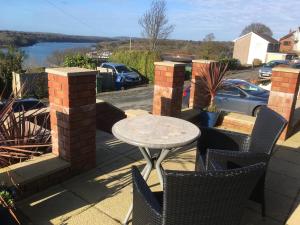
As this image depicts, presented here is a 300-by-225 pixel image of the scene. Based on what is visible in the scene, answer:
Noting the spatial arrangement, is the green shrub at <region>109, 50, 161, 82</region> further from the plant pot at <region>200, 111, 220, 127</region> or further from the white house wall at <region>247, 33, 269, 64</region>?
the white house wall at <region>247, 33, 269, 64</region>

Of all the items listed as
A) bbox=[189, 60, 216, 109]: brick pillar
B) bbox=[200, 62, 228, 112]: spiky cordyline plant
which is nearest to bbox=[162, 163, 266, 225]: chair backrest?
bbox=[200, 62, 228, 112]: spiky cordyline plant

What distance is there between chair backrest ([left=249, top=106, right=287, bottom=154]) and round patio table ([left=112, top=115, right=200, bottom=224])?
2.41ft

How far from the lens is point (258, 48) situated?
50000 millimetres

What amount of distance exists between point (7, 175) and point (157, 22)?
3864 cm

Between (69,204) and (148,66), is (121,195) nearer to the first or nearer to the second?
(69,204)

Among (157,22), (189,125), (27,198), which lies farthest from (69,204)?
(157,22)

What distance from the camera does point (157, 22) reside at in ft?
128

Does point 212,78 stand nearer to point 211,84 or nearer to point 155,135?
point 211,84

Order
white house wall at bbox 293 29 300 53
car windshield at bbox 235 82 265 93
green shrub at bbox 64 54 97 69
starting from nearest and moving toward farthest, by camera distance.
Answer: car windshield at bbox 235 82 265 93, green shrub at bbox 64 54 97 69, white house wall at bbox 293 29 300 53

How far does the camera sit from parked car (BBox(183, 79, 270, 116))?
8.84 meters

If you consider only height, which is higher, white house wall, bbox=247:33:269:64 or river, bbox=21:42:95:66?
white house wall, bbox=247:33:269:64

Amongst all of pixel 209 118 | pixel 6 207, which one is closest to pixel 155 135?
pixel 6 207

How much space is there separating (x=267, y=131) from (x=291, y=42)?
235 feet

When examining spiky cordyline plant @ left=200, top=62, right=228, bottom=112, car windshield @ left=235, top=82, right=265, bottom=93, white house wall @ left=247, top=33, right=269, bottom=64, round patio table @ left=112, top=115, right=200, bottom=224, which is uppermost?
white house wall @ left=247, top=33, right=269, bottom=64
